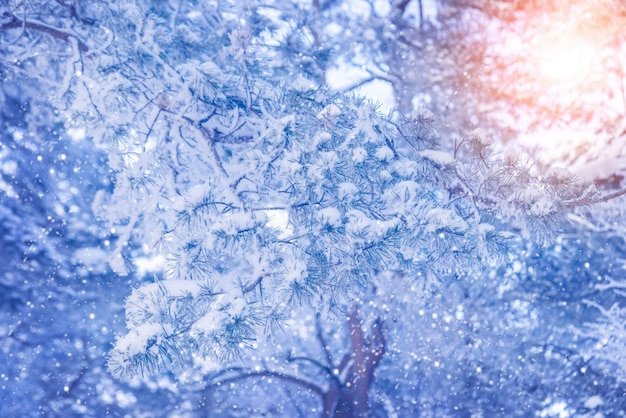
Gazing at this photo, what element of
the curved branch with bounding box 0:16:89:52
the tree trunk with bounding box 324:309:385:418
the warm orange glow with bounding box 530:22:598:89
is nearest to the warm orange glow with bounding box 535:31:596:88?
the warm orange glow with bounding box 530:22:598:89

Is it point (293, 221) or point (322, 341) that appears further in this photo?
point (322, 341)

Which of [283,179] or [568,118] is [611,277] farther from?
[283,179]

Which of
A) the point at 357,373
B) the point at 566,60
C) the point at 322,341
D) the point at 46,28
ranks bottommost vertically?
the point at 357,373

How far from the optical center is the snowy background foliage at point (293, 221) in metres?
1.23

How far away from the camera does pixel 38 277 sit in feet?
7.43

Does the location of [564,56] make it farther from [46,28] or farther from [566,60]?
[46,28]

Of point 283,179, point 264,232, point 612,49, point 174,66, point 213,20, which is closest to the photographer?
point 264,232

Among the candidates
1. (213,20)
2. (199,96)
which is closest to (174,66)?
(199,96)

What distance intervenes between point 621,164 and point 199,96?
1997mm

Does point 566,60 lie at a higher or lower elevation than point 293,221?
higher

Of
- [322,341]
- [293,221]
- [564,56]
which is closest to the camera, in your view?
[293,221]

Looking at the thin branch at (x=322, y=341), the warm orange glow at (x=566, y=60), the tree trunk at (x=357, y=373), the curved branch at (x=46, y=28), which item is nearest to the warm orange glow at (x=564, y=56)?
the warm orange glow at (x=566, y=60)

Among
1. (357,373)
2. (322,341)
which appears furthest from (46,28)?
(357,373)

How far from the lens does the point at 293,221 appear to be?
129 centimetres
